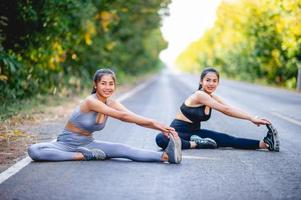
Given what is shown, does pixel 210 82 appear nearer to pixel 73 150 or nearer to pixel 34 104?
pixel 73 150

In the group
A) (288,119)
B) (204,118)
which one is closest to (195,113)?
(204,118)

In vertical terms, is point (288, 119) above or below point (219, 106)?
below

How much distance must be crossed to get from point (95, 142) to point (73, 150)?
307 mm

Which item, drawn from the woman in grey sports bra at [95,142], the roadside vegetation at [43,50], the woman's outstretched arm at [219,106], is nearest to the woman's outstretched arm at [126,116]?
the woman in grey sports bra at [95,142]

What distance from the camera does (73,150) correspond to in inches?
289

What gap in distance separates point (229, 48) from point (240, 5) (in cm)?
958

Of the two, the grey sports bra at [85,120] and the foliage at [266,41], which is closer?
the grey sports bra at [85,120]

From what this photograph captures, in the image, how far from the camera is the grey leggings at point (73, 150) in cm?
716

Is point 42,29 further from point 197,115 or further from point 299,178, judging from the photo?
point 299,178

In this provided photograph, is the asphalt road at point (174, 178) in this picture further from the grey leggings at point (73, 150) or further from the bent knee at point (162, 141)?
the bent knee at point (162, 141)

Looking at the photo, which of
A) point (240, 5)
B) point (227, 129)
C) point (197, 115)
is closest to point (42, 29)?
point (227, 129)

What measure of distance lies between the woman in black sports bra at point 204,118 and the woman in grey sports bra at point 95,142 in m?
0.94

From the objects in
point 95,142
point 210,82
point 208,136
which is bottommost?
point 95,142

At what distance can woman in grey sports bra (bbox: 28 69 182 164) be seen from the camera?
705 centimetres
